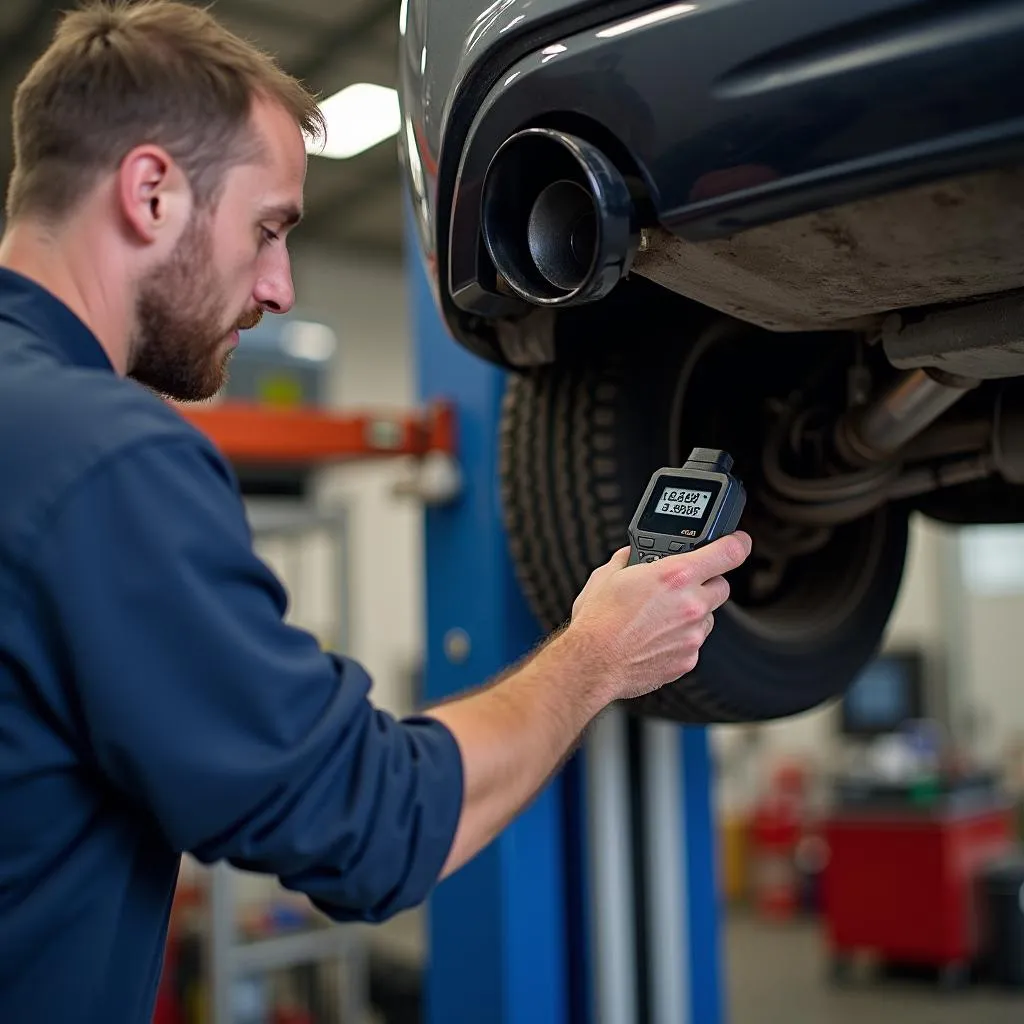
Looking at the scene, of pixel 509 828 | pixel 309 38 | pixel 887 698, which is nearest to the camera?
pixel 509 828

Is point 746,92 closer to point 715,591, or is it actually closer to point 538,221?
point 538,221

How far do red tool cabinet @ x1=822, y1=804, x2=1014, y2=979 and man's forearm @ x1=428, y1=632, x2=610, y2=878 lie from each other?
3.84 m

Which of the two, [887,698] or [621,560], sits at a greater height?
[621,560]

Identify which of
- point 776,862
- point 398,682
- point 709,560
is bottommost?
point 776,862

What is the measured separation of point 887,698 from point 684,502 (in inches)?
228

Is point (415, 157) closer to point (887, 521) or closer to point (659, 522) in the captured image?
point (659, 522)

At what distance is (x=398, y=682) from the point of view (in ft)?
24.0

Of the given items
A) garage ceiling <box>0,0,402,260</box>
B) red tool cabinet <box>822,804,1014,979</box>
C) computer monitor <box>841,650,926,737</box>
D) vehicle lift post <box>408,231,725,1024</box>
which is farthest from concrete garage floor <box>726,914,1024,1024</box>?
garage ceiling <box>0,0,402,260</box>

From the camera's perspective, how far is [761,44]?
71 cm

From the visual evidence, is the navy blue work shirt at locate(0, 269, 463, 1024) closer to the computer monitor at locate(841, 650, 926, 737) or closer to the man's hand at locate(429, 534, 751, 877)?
the man's hand at locate(429, 534, 751, 877)

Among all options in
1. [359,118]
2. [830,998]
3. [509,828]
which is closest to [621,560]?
[509,828]

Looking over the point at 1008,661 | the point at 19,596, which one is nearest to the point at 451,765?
the point at 19,596

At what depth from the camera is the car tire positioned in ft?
3.82

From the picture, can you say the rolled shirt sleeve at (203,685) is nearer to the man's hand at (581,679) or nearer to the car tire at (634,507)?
the man's hand at (581,679)
